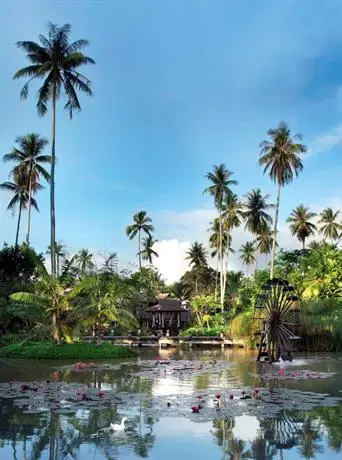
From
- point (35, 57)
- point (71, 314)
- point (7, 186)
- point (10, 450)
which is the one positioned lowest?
point (10, 450)

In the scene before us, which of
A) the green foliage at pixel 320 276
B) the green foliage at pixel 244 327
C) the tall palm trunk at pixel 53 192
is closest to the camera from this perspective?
the tall palm trunk at pixel 53 192

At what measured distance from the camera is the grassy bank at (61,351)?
76.1 feet

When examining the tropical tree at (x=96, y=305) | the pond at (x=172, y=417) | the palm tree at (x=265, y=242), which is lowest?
the pond at (x=172, y=417)

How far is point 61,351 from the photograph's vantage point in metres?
23.4

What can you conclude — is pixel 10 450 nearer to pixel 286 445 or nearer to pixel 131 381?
pixel 286 445

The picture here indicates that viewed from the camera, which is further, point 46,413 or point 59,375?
point 59,375

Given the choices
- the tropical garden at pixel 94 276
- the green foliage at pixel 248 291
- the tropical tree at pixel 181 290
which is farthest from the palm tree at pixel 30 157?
the tropical tree at pixel 181 290

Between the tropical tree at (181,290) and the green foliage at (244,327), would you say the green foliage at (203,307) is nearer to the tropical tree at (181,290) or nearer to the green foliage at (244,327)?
the green foliage at (244,327)

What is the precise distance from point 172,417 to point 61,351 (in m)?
14.9

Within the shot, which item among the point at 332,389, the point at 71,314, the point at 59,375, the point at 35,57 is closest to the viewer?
the point at 332,389

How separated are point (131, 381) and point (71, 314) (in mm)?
9718

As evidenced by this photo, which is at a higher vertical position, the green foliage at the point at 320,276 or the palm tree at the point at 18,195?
the palm tree at the point at 18,195

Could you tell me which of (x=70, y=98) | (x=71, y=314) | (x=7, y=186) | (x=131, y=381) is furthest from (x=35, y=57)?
(x=131, y=381)

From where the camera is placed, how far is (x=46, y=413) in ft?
32.0
